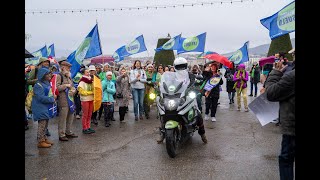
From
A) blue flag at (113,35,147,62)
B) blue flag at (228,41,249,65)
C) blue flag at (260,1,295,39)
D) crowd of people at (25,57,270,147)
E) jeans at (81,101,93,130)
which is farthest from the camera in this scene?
blue flag at (113,35,147,62)

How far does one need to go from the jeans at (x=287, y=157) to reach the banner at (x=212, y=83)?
202 inches

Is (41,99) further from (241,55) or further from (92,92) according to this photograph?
(241,55)

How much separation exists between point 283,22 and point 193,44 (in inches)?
324

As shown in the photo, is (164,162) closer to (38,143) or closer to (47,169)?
(47,169)

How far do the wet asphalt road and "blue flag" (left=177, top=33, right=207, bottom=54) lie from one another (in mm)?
6235

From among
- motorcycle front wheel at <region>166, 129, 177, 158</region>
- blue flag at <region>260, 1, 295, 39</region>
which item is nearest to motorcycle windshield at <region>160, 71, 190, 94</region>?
motorcycle front wheel at <region>166, 129, 177, 158</region>

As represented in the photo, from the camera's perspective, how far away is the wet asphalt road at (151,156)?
184 inches

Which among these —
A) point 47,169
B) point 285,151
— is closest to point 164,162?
point 47,169

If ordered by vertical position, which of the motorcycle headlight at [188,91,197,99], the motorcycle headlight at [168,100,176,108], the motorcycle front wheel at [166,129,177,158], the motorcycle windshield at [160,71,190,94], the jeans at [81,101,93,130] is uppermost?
the motorcycle windshield at [160,71,190,94]

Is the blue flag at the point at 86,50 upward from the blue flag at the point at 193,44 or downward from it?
downward

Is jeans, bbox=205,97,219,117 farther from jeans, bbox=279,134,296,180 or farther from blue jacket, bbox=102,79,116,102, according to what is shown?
jeans, bbox=279,134,296,180

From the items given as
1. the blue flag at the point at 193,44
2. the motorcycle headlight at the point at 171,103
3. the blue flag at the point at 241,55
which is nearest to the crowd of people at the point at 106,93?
the motorcycle headlight at the point at 171,103

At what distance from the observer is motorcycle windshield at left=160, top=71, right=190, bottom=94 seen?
5.67 meters

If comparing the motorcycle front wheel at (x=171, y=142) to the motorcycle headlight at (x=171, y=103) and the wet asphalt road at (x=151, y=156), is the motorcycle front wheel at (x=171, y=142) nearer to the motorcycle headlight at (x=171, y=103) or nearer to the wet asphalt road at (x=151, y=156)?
the wet asphalt road at (x=151, y=156)
